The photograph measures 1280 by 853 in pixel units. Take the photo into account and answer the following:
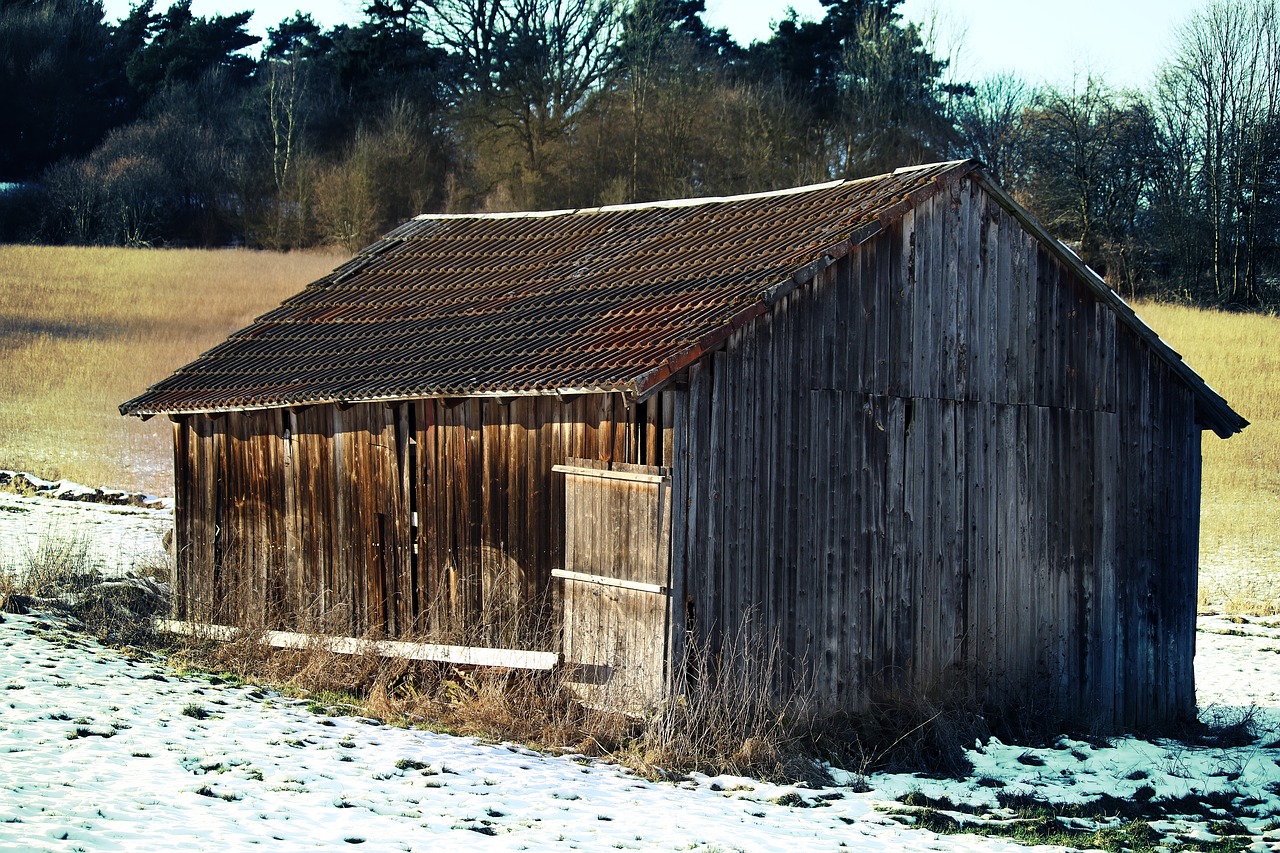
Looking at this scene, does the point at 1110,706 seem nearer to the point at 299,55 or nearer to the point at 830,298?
the point at 830,298

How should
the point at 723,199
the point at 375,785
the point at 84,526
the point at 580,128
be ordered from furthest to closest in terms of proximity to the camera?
the point at 580,128 → the point at 84,526 → the point at 723,199 → the point at 375,785

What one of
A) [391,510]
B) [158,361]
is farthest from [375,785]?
[158,361]

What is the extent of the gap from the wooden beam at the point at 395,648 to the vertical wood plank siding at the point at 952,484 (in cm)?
162

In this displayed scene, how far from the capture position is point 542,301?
12.5m

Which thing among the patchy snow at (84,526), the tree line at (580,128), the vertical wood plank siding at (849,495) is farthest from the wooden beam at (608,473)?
the tree line at (580,128)

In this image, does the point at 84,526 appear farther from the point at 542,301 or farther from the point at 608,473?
the point at 608,473

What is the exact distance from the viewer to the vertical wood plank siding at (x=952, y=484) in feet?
33.0

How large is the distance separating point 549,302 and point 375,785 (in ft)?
18.8

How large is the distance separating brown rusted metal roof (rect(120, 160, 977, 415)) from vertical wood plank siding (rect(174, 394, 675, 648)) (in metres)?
0.42

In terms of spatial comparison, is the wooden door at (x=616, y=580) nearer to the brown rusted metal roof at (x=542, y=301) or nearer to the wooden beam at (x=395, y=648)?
the wooden beam at (x=395, y=648)

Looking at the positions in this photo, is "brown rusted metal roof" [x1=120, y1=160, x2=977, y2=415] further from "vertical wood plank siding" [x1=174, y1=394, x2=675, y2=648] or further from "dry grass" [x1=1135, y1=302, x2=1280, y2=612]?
"dry grass" [x1=1135, y1=302, x2=1280, y2=612]

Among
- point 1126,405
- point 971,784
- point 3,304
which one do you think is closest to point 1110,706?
point 1126,405

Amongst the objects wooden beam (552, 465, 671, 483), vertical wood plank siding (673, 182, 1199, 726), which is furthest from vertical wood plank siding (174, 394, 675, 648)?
vertical wood plank siding (673, 182, 1199, 726)

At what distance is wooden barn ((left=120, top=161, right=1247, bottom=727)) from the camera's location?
32.6 feet
